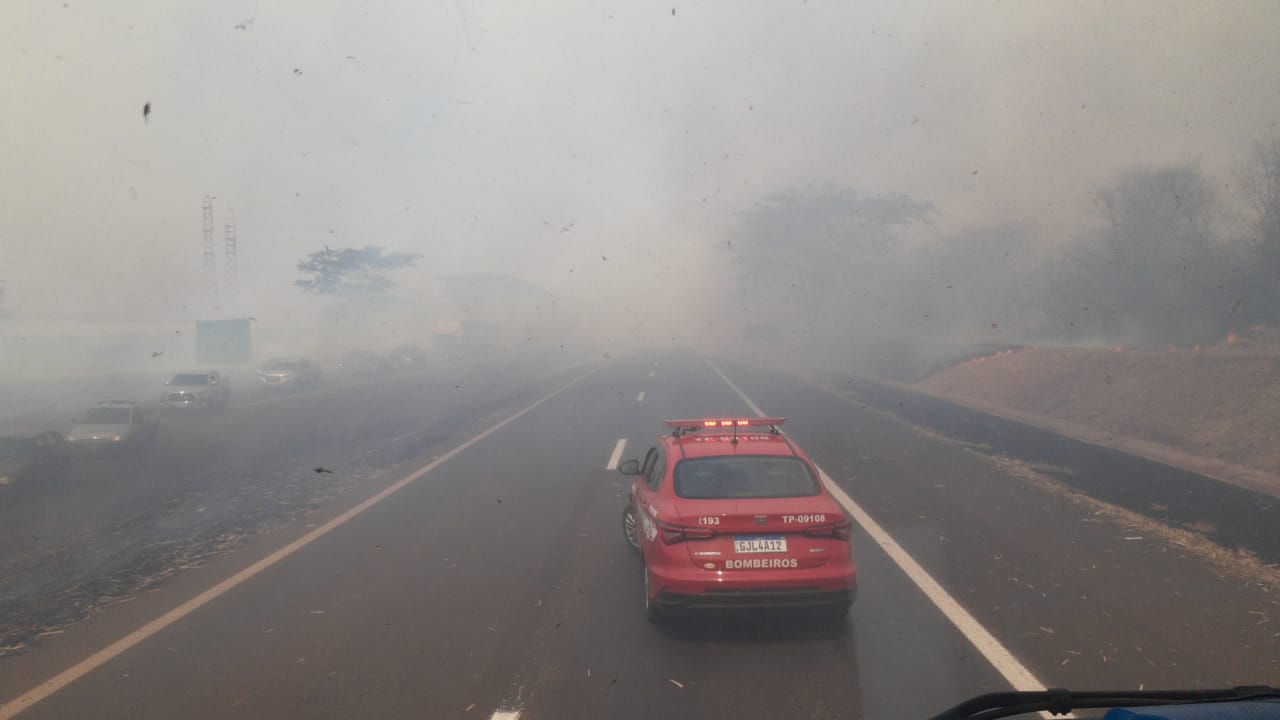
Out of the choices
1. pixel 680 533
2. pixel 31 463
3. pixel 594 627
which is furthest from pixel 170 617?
pixel 31 463

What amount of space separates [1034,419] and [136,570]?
803 inches

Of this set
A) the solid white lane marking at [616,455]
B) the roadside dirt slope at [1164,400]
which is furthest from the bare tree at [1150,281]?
the solid white lane marking at [616,455]

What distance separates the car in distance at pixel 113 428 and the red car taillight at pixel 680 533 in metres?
15.4

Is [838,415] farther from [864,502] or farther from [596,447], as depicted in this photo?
[864,502]

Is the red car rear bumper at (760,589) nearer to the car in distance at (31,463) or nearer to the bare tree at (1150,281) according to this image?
the car in distance at (31,463)

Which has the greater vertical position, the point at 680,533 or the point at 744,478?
the point at 744,478

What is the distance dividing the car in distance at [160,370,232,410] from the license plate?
25.3m

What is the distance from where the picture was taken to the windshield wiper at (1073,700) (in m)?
2.74

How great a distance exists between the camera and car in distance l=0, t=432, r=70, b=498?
1302 cm

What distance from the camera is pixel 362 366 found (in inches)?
2035

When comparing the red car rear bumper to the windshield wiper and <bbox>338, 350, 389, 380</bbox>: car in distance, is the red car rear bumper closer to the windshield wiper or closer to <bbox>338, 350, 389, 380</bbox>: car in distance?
the windshield wiper

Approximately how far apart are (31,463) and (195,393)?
1339cm

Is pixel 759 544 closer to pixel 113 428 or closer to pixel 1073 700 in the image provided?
pixel 1073 700

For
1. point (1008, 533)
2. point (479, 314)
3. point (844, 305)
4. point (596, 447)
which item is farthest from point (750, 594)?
point (479, 314)
